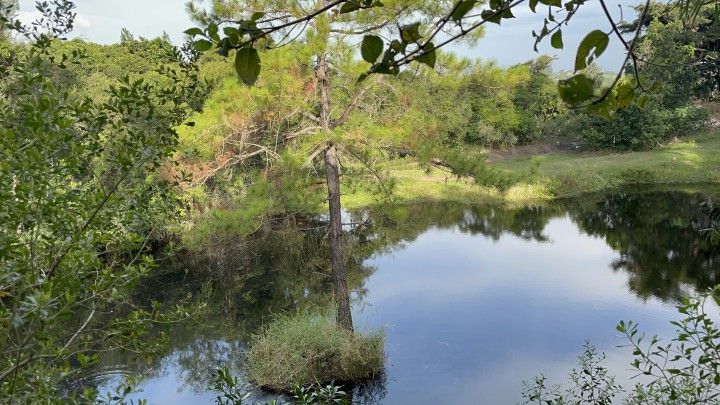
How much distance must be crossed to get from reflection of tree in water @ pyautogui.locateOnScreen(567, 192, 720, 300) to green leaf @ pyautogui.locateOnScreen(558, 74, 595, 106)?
9.25 m

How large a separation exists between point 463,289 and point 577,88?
965 centimetres

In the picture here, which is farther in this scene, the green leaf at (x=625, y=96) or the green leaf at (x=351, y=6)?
the green leaf at (x=625, y=96)

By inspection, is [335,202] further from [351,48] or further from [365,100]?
[351,48]

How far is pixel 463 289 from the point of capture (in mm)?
9906

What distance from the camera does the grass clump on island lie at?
6484 millimetres

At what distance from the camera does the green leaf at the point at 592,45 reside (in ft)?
1.85

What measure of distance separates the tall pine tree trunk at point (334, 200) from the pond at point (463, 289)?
1.95ft

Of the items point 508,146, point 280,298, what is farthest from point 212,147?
point 508,146

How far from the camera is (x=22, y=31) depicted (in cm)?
207

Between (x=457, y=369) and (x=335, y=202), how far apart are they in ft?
8.30

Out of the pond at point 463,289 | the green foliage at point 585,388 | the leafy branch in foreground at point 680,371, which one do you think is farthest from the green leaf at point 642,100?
the pond at point 463,289

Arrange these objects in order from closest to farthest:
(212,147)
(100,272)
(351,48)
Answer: (100,272)
(351,48)
(212,147)

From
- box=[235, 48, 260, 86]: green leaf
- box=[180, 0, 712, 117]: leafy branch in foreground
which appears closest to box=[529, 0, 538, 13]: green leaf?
box=[180, 0, 712, 117]: leafy branch in foreground

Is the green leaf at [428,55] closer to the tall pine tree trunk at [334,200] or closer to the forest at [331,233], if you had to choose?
the forest at [331,233]
